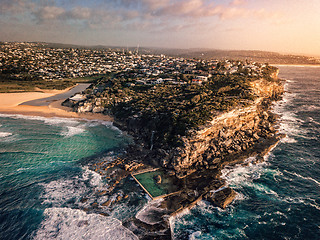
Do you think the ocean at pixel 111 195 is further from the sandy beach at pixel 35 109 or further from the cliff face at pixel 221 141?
the sandy beach at pixel 35 109

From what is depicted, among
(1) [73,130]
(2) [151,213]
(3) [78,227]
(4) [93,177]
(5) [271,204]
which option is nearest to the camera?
(3) [78,227]

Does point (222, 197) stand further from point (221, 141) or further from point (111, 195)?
point (111, 195)

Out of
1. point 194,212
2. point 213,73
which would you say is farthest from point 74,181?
point 213,73

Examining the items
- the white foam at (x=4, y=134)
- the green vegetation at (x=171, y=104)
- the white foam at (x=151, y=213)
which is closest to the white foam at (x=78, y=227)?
the white foam at (x=151, y=213)

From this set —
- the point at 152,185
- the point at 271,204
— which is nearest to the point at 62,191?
the point at 152,185

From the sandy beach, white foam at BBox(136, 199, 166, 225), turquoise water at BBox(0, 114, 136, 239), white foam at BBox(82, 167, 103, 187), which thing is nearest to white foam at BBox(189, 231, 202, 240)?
white foam at BBox(136, 199, 166, 225)

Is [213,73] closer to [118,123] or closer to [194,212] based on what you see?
[118,123]
